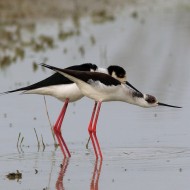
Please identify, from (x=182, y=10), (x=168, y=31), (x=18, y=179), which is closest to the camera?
(x=18, y=179)

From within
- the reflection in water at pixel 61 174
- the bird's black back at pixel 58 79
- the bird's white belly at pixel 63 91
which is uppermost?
the bird's black back at pixel 58 79

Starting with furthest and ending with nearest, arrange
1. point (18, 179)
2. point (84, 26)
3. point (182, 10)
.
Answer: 1. point (182, 10)
2. point (84, 26)
3. point (18, 179)

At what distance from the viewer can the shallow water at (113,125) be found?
701 cm

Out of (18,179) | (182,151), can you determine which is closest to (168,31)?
(182,151)

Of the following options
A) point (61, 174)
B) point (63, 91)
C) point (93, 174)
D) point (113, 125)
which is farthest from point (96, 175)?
point (113, 125)

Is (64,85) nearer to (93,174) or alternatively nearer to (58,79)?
(58,79)

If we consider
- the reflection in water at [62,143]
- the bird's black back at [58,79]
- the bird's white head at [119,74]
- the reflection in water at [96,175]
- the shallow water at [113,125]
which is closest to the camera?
the reflection in water at [96,175]

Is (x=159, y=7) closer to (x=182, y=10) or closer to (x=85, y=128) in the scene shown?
(x=182, y=10)

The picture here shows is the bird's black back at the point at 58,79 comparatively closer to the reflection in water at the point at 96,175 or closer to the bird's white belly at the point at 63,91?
the bird's white belly at the point at 63,91

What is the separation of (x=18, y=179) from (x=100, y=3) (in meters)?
13.7

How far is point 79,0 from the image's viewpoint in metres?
19.4

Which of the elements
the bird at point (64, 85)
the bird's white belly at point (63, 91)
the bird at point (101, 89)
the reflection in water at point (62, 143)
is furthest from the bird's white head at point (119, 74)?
the reflection in water at point (62, 143)

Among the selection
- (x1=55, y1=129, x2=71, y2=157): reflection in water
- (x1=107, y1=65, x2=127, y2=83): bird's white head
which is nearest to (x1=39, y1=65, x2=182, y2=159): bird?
(x1=107, y1=65, x2=127, y2=83): bird's white head

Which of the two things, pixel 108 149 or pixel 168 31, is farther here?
pixel 168 31
